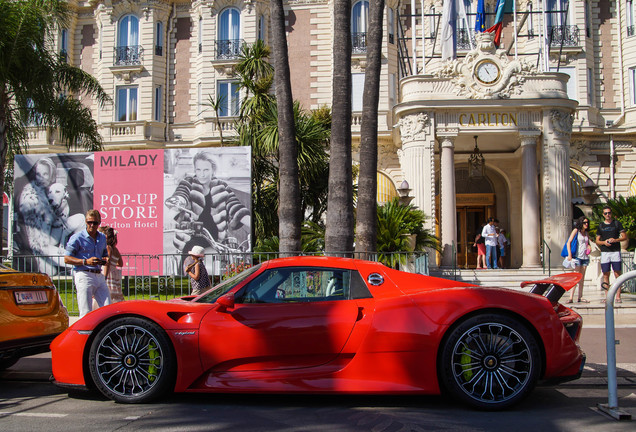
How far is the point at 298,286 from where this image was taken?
5074 millimetres

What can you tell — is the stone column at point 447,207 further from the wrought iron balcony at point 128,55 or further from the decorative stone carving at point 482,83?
the wrought iron balcony at point 128,55

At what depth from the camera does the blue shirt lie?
715 cm

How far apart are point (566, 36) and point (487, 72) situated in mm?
7720

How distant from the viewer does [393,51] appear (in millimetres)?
25844

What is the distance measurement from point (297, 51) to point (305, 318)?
22891 mm

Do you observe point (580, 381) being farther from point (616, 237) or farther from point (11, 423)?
point (616, 237)

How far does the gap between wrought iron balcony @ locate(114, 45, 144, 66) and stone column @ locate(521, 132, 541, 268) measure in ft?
59.2

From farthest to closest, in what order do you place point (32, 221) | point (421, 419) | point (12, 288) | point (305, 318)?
1. point (32, 221)
2. point (12, 288)
3. point (305, 318)
4. point (421, 419)

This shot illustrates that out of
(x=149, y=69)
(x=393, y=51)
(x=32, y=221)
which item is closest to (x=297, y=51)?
(x=393, y=51)

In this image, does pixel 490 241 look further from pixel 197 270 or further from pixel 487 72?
pixel 197 270

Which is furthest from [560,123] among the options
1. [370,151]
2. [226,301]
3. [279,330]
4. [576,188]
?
[226,301]

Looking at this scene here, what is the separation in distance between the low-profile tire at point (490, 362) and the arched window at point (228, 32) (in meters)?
23.8

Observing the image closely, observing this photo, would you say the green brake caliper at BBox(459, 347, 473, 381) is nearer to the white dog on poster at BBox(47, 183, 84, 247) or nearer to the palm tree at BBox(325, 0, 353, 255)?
the palm tree at BBox(325, 0, 353, 255)

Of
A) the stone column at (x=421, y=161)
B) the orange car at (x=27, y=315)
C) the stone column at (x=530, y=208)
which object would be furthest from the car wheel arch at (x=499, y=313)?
the stone column at (x=530, y=208)
